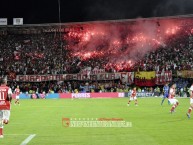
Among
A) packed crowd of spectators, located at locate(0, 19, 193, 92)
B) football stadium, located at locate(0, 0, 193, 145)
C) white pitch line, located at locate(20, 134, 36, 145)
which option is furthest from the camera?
packed crowd of spectators, located at locate(0, 19, 193, 92)

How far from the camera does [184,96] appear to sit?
6012cm

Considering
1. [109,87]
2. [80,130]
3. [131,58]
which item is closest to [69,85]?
[109,87]

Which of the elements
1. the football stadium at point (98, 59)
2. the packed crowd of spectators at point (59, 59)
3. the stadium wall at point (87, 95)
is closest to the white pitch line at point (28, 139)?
the football stadium at point (98, 59)

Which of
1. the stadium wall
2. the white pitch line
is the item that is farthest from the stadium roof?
the white pitch line

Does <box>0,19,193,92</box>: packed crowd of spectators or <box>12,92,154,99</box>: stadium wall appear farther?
<box>0,19,193,92</box>: packed crowd of spectators

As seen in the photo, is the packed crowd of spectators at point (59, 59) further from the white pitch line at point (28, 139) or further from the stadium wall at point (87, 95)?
the white pitch line at point (28, 139)

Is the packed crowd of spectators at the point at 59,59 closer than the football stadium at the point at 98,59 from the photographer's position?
No

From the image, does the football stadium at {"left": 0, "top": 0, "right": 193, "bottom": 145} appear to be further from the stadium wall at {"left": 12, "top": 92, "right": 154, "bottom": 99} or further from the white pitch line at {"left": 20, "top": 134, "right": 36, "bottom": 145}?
the white pitch line at {"left": 20, "top": 134, "right": 36, "bottom": 145}

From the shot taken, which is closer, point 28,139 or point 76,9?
point 28,139

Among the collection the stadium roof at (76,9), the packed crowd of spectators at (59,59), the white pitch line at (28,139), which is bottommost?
the white pitch line at (28,139)

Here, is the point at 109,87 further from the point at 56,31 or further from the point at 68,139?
the point at 68,139

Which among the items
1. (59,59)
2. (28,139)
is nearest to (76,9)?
(59,59)

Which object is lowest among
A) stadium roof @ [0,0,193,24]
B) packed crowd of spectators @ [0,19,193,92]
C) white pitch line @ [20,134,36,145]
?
white pitch line @ [20,134,36,145]

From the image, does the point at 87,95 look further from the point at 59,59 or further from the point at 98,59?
the point at 59,59
